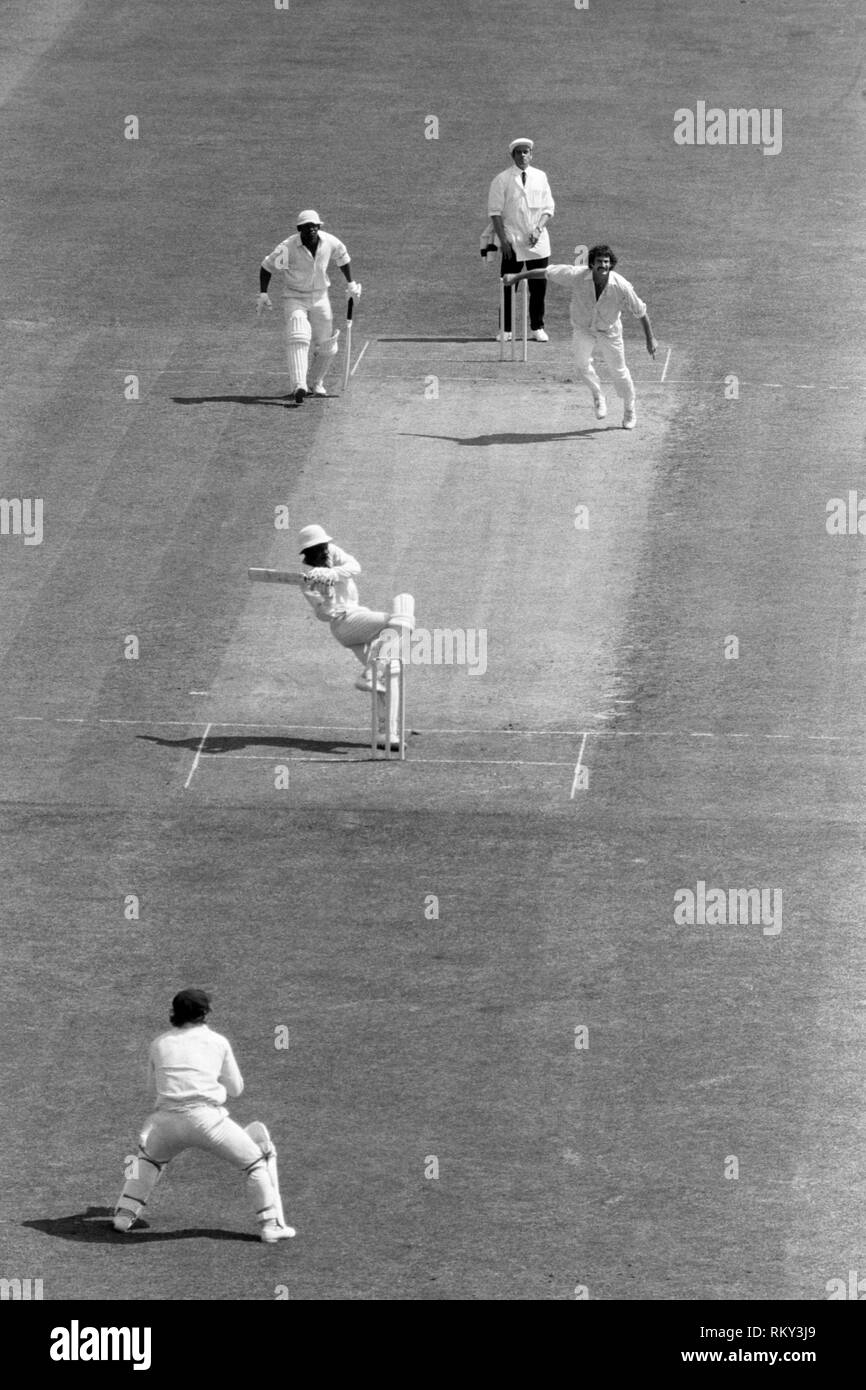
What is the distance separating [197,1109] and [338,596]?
372 inches

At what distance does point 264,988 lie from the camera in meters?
23.4

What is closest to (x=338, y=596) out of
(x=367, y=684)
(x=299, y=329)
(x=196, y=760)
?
(x=367, y=684)

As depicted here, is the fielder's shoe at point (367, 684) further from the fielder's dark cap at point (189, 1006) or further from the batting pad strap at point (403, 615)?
the fielder's dark cap at point (189, 1006)

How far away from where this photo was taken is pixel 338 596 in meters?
27.5

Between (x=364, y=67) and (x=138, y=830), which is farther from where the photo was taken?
(x=364, y=67)

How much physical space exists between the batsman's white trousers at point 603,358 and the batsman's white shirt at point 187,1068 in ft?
56.0

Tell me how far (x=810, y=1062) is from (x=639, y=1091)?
1.43 meters

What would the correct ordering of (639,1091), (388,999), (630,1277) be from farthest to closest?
(388,999) → (639,1091) → (630,1277)

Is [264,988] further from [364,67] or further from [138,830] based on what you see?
[364,67]

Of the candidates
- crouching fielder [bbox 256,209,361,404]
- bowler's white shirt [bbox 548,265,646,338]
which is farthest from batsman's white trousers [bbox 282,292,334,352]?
bowler's white shirt [bbox 548,265,646,338]

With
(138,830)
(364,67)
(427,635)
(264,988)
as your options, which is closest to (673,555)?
(427,635)

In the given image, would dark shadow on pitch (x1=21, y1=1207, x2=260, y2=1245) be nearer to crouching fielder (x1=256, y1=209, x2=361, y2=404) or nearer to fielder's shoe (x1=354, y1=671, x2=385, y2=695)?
fielder's shoe (x1=354, y1=671, x2=385, y2=695)

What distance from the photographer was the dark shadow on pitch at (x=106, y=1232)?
763 inches

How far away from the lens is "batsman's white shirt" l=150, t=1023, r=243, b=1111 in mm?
18812
